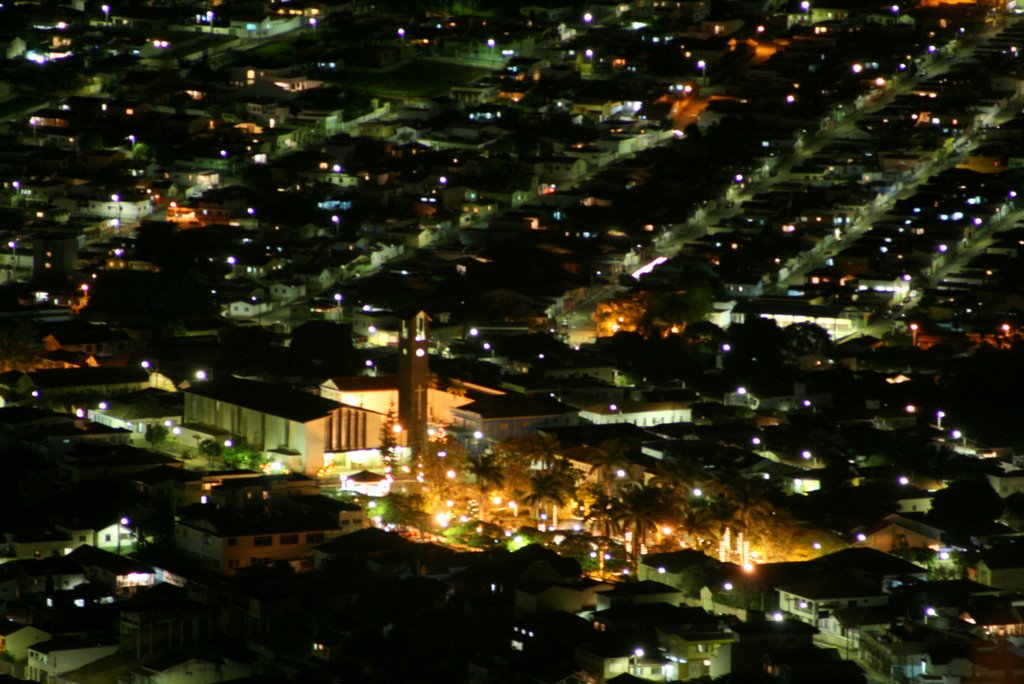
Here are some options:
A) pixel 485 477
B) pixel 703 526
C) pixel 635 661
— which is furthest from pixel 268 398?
pixel 635 661

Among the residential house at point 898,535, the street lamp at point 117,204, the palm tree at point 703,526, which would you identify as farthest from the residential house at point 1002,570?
the street lamp at point 117,204

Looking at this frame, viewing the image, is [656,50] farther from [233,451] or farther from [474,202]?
[233,451]

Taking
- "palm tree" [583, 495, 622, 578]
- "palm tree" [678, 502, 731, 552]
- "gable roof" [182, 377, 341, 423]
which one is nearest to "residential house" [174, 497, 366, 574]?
"palm tree" [583, 495, 622, 578]

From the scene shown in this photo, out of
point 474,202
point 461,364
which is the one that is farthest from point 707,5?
point 461,364

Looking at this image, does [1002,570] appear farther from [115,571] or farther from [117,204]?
[117,204]

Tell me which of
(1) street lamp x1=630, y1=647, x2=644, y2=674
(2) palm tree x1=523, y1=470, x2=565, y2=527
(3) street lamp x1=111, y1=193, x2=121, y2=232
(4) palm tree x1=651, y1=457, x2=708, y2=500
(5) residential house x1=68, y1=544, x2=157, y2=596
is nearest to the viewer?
(1) street lamp x1=630, y1=647, x2=644, y2=674

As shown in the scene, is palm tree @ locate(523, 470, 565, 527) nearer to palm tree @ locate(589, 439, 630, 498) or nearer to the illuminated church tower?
palm tree @ locate(589, 439, 630, 498)

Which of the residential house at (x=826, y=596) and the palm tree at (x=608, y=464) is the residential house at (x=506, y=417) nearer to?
the palm tree at (x=608, y=464)
